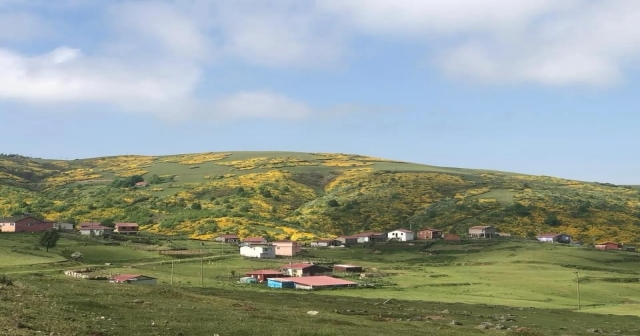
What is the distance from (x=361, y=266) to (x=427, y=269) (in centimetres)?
1237

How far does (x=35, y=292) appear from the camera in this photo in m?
44.8

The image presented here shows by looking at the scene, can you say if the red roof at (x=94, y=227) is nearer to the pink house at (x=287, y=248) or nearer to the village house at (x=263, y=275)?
the pink house at (x=287, y=248)

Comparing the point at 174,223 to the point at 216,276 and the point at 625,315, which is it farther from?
the point at 625,315

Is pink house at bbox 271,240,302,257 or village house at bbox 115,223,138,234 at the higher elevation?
village house at bbox 115,223,138,234

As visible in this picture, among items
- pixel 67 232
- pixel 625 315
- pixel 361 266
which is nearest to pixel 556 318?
pixel 625 315

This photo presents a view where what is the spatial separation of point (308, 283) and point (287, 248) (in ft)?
154

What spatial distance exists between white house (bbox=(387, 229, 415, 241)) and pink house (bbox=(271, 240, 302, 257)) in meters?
33.2

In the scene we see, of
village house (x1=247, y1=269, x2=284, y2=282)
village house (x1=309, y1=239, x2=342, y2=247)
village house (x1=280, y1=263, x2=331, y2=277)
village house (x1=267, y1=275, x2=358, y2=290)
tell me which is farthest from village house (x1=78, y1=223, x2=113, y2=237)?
village house (x1=267, y1=275, x2=358, y2=290)

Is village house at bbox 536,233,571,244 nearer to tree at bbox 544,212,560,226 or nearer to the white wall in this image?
tree at bbox 544,212,560,226

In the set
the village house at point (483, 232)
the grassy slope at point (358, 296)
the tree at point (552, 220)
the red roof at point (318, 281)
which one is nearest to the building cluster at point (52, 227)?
the grassy slope at point (358, 296)

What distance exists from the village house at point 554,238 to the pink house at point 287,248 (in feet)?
202

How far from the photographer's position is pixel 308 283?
3701 inches

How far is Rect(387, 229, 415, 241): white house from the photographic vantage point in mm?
162875

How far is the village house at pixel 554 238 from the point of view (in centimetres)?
15835
